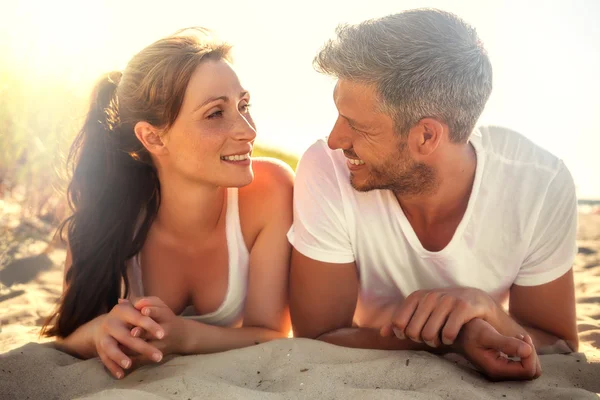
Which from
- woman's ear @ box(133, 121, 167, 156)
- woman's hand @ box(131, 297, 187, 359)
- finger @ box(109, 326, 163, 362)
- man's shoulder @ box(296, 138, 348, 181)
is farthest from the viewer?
woman's ear @ box(133, 121, 167, 156)

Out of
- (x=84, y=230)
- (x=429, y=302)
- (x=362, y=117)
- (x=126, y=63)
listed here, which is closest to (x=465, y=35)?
(x=362, y=117)

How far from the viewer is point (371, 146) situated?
10.2ft

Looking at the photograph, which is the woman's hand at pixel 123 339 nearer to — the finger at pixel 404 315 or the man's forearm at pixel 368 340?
the man's forearm at pixel 368 340

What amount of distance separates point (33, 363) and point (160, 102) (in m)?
1.35

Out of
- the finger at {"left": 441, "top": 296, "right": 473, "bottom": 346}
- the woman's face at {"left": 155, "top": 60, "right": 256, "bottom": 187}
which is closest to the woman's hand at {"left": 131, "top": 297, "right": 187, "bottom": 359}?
the woman's face at {"left": 155, "top": 60, "right": 256, "bottom": 187}

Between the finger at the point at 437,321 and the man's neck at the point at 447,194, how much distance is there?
1.89ft

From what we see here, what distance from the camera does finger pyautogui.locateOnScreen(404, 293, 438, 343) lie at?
2.73 m

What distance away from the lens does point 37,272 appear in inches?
205

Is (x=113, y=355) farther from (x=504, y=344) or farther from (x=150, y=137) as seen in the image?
(x=504, y=344)

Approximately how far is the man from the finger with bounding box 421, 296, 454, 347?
5.1 inches

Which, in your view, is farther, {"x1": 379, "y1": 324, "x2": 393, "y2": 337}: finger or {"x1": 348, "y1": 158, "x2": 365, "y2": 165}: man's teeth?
{"x1": 348, "y1": 158, "x2": 365, "y2": 165}: man's teeth

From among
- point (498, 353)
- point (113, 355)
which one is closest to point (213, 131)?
point (113, 355)

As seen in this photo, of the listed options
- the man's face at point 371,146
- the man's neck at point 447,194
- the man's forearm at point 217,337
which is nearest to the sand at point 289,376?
the man's forearm at point 217,337

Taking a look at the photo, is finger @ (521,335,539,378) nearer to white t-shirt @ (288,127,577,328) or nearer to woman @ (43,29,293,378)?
white t-shirt @ (288,127,577,328)
